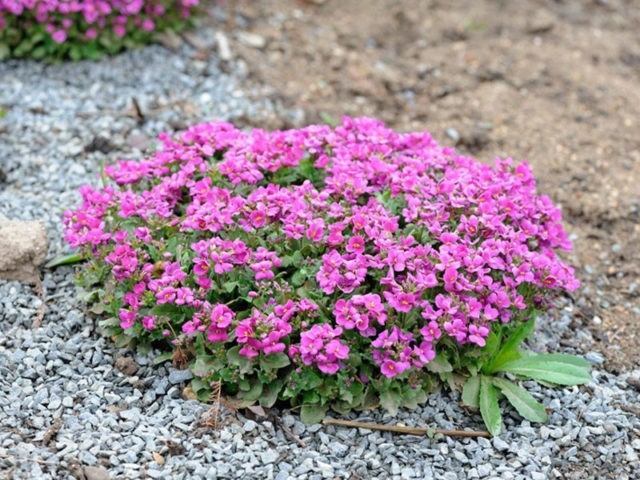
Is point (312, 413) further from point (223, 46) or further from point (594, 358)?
point (223, 46)

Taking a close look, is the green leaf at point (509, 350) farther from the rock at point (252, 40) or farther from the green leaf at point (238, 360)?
the rock at point (252, 40)

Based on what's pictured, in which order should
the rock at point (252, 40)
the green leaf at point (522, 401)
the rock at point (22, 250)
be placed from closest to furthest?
the green leaf at point (522, 401) < the rock at point (22, 250) < the rock at point (252, 40)

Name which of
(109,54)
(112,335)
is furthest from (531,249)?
(109,54)

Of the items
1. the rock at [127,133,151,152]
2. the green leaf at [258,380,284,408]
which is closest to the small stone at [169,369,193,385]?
the green leaf at [258,380,284,408]

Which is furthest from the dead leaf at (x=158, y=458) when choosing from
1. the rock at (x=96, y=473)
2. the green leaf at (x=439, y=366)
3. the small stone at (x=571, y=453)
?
the small stone at (x=571, y=453)

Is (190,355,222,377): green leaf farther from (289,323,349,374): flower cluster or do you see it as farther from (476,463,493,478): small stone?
(476,463,493,478): small stone

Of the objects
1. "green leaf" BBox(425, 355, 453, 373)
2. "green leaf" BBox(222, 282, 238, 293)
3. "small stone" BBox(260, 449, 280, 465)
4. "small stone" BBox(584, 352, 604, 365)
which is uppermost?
"green leaf" BBox(222, 282, 238, 293)

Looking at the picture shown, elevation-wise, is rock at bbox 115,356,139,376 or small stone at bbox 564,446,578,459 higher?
small stone at bbox 564,446,578,459

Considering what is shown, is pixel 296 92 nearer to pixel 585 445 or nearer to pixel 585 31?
pixel 585 31
